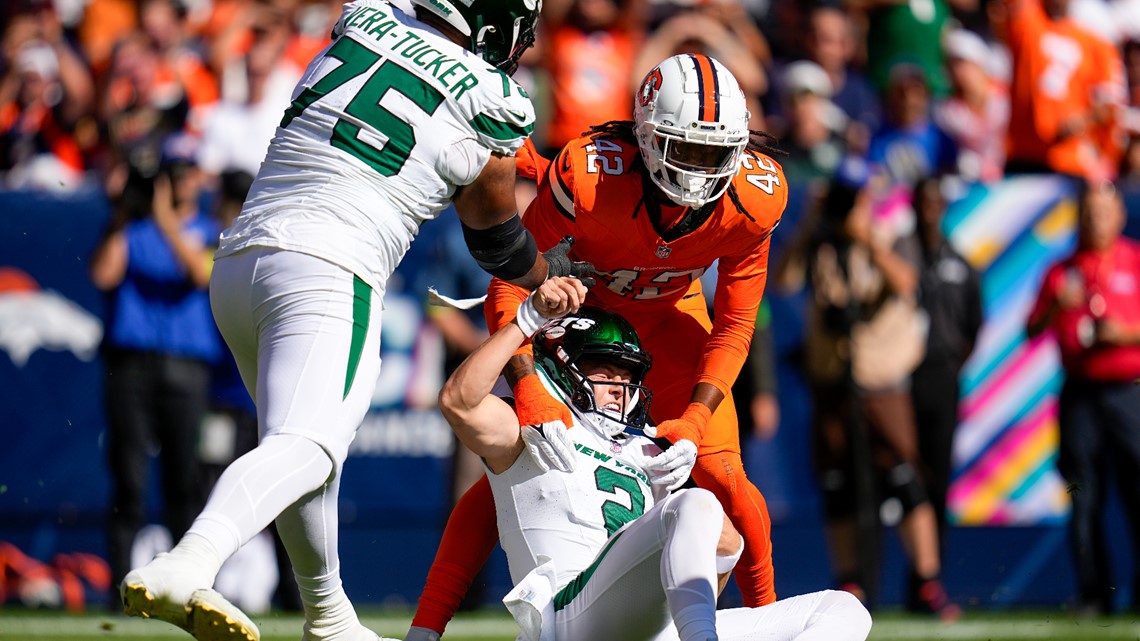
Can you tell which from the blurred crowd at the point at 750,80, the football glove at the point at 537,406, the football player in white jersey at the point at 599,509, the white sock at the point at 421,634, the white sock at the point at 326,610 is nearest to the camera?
the football player in white jersey at the point at 599,509

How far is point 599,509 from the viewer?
4191 millimetres

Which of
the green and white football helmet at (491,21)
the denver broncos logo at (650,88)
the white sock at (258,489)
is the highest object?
the green and white football helmet at (491,21)

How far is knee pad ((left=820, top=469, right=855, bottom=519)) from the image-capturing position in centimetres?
800

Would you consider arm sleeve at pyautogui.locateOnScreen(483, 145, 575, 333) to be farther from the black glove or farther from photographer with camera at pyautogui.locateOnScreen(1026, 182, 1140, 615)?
photographer with camera at pyautogui.locateOnScreen(1026, 182, 1140, 615)

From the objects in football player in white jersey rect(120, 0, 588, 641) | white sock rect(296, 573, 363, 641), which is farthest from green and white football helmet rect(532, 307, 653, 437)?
white sock rect(296, 573, 363, 641)

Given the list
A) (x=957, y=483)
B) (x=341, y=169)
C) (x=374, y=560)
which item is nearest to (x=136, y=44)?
(x=374, y=560)

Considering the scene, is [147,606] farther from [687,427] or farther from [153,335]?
[153,335]

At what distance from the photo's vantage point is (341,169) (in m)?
3.96

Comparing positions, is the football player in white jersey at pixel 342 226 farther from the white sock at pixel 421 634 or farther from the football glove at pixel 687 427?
the football glove at pixel 687 427

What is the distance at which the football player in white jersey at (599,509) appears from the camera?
367cm

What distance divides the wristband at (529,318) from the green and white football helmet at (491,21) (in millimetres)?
688

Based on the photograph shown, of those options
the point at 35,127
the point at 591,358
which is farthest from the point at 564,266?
the point at 35,127

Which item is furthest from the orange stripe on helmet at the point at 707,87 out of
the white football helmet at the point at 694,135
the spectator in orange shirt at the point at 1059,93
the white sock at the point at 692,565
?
the spectator in orange shirt at the point at 1059,93

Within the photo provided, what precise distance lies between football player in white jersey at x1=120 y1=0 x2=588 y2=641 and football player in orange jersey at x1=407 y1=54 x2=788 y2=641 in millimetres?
Answer: 569
